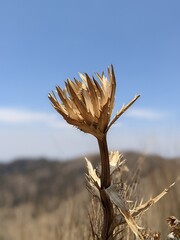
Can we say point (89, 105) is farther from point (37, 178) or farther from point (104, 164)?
point (37, 178)

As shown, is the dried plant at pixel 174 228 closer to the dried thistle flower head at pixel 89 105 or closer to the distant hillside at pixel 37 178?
the dried thistle flower head at pixel 89 105

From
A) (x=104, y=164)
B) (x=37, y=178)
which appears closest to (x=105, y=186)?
(x=104, y=164)

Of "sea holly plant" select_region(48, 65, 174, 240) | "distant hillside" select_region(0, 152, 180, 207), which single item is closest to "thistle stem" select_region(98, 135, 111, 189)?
"sea holly plant" select_region(48, 65, 174, 240)

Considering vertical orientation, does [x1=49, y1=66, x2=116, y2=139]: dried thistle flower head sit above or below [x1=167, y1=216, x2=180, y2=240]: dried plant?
above

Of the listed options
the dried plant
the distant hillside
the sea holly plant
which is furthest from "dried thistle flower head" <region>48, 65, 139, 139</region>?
the distant hillside

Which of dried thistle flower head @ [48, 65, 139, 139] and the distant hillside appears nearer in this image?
dried thistle flower head @ [48, 65, 139, 139]

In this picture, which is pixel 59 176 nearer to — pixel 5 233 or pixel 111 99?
pixel 5 233

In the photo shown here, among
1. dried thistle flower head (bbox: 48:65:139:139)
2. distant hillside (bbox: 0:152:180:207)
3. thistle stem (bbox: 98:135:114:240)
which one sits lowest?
thistle stem (bbox: 98:135:114:240)

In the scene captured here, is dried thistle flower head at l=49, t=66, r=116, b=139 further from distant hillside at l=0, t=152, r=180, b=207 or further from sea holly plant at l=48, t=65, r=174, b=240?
distant hillside at l=0, t=152, r=180, b=207
